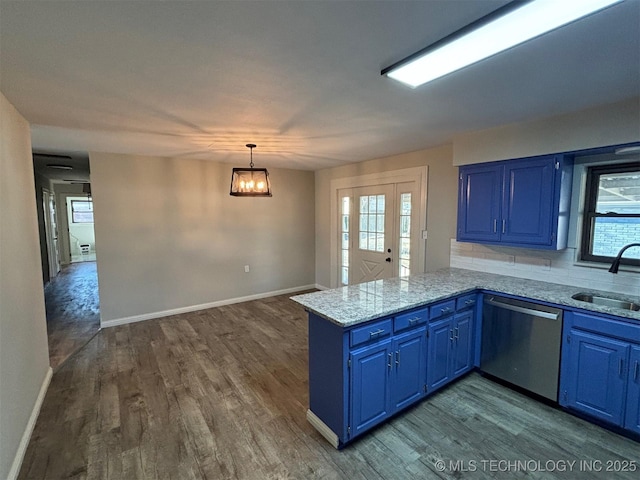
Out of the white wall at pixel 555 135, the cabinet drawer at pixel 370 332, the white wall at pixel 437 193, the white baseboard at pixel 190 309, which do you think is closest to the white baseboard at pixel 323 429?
the cabinet drawer at pixel 370 332

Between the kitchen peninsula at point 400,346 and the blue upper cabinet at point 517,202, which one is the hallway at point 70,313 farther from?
the blue upper cabinet at point 517,202

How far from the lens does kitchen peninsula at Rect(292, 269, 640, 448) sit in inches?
78.9

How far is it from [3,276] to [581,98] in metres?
4.13

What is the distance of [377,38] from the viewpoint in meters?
1.41

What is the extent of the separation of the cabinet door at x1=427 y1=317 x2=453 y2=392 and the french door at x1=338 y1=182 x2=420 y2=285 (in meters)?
1.68

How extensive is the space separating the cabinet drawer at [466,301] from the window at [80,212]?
12.3 meters

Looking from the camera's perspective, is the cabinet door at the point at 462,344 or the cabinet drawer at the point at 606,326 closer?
the cabinet drawer at the point at 606,326

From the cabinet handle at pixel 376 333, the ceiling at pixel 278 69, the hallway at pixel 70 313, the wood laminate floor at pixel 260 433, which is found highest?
the ceiling at pixel 278 69

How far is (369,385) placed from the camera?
Result: 208 centimetres

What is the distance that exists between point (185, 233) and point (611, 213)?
509 centimetres

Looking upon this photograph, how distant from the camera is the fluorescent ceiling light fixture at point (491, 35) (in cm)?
119

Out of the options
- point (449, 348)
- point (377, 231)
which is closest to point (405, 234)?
point (377, 231)

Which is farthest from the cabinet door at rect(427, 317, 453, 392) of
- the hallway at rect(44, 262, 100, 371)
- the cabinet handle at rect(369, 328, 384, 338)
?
the hallway at rect(44, 262, 100, 371)

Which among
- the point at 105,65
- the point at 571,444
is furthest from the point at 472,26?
the point at 571,444
